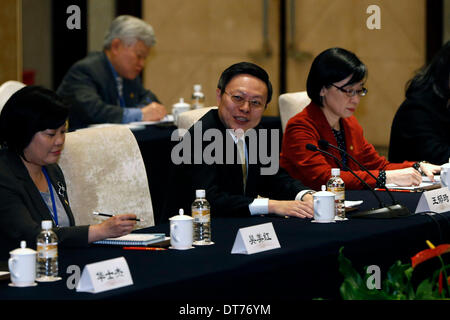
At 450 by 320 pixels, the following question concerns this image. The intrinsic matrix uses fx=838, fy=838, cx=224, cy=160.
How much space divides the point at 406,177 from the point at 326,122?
466 mm

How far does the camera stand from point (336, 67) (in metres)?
3.69

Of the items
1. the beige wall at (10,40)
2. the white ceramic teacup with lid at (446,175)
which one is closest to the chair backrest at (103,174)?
the white ceramic teacup with lid at (446,175)

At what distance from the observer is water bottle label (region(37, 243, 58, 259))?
82.5 inches

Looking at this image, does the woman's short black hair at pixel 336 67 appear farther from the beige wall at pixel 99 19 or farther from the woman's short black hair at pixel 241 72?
the beige wall at pixel 99 19

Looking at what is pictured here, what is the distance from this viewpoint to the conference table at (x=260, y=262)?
199 centimetres

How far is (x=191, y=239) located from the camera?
8.01 ft

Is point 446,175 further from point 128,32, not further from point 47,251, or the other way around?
point 128,32

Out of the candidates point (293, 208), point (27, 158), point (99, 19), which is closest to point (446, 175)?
point (293, 208)

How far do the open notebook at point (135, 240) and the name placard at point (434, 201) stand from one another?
3.42ft

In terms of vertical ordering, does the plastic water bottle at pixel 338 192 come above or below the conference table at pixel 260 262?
above

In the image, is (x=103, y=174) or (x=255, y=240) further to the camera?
(x=103, y=174)

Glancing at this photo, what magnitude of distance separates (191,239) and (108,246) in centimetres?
25

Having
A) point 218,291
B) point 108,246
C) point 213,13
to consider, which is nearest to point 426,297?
point 218,291

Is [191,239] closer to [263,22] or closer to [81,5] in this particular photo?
[81,5]
